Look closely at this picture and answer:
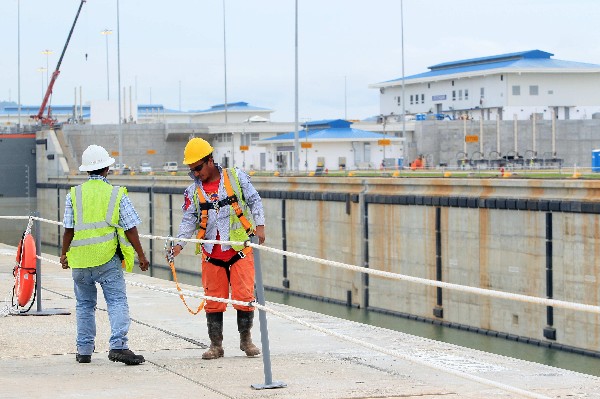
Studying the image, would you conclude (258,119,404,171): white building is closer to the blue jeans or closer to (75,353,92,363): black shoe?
the blue jeans

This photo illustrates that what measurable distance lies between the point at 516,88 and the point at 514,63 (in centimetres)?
260

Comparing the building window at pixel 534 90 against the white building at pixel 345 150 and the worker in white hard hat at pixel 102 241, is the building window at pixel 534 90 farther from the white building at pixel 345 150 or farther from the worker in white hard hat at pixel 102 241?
the worker in white hard hat at pixel 102 241

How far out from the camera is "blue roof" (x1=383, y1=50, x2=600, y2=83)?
3563 inches

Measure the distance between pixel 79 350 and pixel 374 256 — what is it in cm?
2685

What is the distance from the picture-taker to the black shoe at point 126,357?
414 inches

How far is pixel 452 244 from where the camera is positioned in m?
33.2

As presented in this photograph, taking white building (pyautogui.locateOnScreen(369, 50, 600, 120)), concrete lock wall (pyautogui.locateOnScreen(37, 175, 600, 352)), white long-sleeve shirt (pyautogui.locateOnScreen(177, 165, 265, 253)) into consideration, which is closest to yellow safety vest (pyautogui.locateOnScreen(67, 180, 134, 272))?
white long-sleeve shirt (pyautogui.locateOnScreen(177, 165, 265, 253))

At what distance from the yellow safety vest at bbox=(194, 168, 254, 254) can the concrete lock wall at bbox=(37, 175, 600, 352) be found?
17411 millimetres

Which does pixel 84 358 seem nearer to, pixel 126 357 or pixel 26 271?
pixel 126 357

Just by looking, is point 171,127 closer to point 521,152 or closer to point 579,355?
point 521,152

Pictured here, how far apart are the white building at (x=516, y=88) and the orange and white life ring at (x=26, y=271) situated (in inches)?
2854

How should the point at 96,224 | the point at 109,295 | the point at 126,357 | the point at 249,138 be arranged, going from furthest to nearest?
the point at 249,138, the point at 109,295, the point at 96,224, the point at 126,357

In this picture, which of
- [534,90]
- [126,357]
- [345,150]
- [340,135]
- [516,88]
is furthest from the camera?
[534,90]

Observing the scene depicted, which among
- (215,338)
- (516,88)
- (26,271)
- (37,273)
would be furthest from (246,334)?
(516,88)
